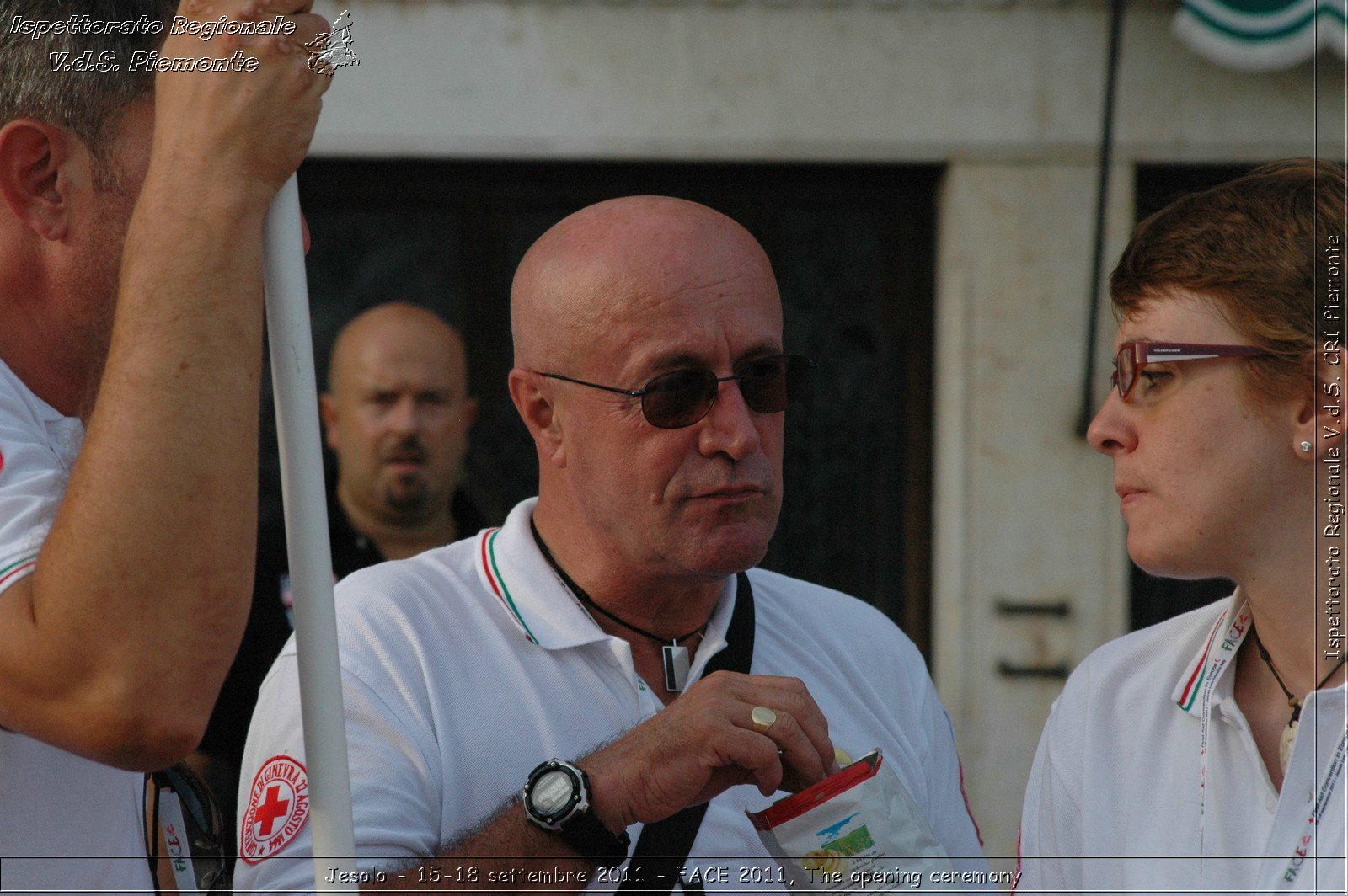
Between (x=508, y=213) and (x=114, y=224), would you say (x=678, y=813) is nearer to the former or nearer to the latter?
(x=114, y=224)

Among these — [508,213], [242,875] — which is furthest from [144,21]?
[508,213]

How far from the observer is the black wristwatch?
1824mm

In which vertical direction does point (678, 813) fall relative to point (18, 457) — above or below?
below

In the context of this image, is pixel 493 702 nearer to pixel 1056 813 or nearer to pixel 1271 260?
pixel 1056 813

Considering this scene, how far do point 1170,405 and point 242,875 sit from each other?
1504 millimetres

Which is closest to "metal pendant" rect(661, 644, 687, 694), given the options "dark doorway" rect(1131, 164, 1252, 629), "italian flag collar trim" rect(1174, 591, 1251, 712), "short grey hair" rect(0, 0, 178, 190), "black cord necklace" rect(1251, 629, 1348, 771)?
"italian flag collar trim" rect(1174, 591, 1251, 712)

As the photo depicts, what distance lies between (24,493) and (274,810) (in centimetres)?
71

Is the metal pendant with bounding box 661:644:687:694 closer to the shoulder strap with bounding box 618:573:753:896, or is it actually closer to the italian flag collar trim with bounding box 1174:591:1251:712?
the shoulder strap with bounding box 618:573:753:896

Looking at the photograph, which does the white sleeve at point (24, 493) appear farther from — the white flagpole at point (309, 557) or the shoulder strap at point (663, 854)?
the shoulder strap at point (663, 854)

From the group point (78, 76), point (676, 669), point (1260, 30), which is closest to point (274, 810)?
point (676, 669)

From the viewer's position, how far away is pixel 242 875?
6.53ft

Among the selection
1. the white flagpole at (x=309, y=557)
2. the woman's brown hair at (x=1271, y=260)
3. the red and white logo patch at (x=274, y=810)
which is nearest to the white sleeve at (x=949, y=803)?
the woman's brown hair at (x=1271, y=260)

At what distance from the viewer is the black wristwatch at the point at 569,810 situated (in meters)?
1.82

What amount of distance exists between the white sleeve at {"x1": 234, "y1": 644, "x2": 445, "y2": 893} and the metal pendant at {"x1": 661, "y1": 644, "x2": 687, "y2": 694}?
43 cm
